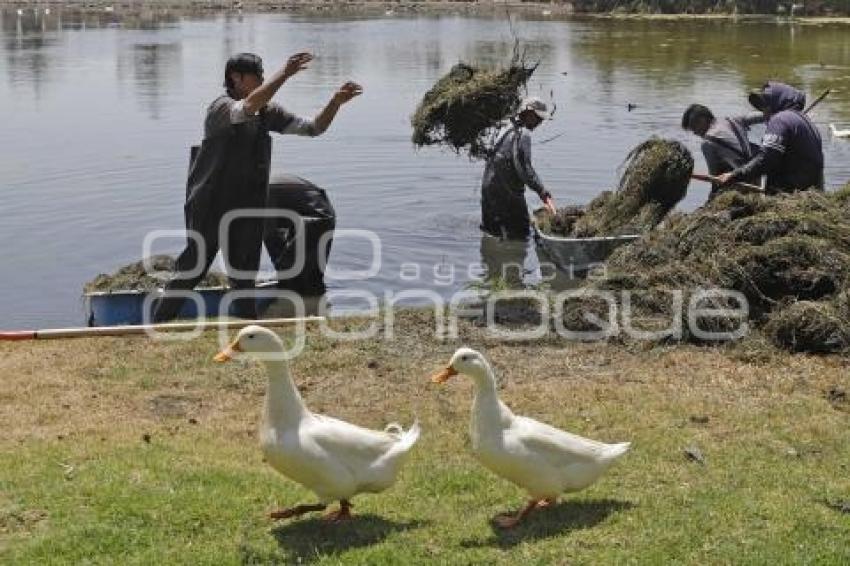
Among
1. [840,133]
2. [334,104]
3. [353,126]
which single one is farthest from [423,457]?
[353,126]

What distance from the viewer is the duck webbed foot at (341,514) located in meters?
7.41

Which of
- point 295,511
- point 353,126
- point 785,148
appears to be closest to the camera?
point 295,511

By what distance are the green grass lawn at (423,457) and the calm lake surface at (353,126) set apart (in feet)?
15.7

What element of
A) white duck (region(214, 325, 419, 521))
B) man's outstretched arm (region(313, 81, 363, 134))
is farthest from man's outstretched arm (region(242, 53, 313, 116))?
white duck (region(214, 325, 419, 521))

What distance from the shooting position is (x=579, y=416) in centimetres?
955

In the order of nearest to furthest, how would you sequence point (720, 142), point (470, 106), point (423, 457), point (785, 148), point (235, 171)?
1. point (423, 457)
2. point (235, 171)
3. point (785, 148)
4. point (720, 142)
5. point (470, 106)

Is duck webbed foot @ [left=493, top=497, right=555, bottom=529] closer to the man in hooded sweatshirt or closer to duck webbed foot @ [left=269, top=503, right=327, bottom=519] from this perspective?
duck webbed foot @ [left=269, top=503, right=327, bottom=519]

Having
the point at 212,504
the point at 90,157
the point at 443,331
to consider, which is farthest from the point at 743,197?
the point at 90,157

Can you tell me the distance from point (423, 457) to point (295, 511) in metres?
1.47

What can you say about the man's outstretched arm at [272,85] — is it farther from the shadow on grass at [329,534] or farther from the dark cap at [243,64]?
the shadow on grass at [329,534]

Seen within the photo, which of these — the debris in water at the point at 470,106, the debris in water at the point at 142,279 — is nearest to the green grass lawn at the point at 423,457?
the debris in water at the point at 142,279

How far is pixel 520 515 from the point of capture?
7.39m

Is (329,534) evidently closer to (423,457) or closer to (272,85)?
(423,457)

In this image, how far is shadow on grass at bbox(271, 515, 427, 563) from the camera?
275 inches
